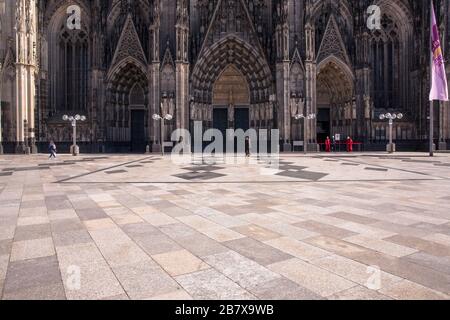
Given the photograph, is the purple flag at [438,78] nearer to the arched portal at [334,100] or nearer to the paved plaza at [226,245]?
the arched portal at [334,100]

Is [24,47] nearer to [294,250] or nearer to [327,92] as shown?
[327,92]

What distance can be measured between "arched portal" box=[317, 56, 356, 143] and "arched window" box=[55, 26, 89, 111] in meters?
24.4

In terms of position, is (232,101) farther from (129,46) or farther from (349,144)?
(349,144)

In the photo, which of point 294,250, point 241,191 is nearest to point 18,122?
point 241,191

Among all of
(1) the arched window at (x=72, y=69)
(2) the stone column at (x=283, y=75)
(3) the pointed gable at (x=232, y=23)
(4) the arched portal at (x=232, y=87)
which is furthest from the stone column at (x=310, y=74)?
(1) the arched window at (x=72, y=69)

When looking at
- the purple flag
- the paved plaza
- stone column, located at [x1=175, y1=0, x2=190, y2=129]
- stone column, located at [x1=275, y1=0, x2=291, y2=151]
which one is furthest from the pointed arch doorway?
the paved plaza

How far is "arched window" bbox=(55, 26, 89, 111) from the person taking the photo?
1257 inches

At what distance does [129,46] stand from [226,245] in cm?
3022

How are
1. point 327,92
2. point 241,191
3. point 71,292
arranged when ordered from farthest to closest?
point 327,92, point 241,191, point 71,292

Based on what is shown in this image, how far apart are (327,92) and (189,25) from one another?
51.9 feet

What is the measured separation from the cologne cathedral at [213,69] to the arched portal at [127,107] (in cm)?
11

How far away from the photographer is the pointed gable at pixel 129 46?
29.9 meters

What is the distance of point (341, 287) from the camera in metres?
2.82
